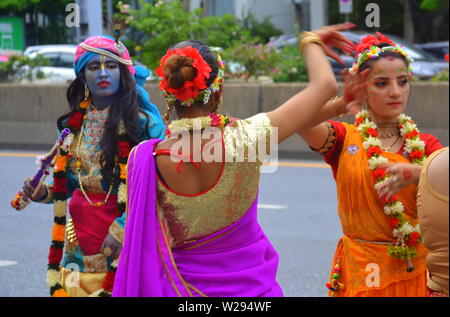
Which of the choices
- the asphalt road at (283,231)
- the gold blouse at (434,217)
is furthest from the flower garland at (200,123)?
the asphalt road at (283,231)

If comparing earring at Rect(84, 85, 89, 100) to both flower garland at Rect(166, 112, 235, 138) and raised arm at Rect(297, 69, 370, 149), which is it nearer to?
flower garland at Rect(166, 112, 235, 138)

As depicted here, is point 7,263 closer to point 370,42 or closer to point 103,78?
point 103,78

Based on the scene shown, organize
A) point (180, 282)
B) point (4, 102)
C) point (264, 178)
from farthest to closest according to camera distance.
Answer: point (4, 102) → point (264, 178) → point (180, 282)

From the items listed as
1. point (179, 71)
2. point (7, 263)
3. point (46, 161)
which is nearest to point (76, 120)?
point (46, 161)

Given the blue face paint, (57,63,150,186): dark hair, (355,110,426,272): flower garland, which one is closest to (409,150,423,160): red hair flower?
(355,110,426,272): flower garland

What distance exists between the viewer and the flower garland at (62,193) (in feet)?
14.2

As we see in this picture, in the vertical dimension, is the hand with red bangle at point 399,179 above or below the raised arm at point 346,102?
below

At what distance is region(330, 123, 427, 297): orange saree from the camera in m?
3.89

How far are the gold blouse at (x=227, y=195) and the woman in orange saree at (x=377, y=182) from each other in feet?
3.04

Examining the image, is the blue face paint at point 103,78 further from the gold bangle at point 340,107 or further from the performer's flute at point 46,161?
the gold bangle at point 340,107

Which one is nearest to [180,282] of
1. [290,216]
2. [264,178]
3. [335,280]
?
[335,280]
